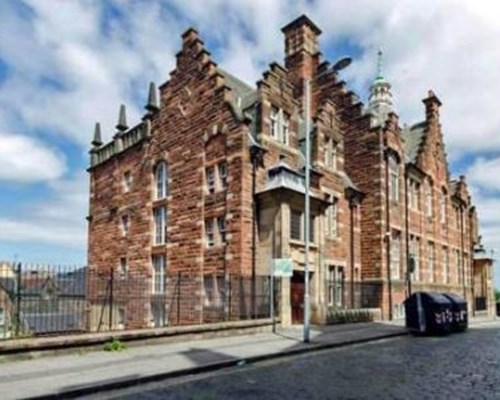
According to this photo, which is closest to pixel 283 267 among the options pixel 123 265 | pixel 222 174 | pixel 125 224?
pixel 222 174

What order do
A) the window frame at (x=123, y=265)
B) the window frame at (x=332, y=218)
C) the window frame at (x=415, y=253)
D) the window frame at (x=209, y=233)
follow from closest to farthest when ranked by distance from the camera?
1. the window frame at (x=209, y=233)
2. the window frame at (x=332, y=218)
3. the window frame at (x=123, y=265)
4. the window frame at (x=415, y=253)

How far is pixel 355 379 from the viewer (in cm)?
1136

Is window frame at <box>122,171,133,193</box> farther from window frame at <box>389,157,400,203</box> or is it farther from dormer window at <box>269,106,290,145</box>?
window frame at <box>389,157,400,203</box>

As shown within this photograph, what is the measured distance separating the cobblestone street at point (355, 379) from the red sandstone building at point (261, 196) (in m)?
7.99

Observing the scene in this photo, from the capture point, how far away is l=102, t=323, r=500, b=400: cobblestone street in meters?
9.74

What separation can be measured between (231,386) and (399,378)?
3.58 m

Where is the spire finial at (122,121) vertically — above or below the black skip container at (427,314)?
above

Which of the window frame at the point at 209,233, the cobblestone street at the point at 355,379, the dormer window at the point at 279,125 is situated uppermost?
the dormer window at the point at 279,125

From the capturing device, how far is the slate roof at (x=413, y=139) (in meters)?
38.6

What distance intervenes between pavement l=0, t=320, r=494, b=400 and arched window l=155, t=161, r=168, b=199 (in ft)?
42.4

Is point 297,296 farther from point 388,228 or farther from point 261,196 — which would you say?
point 388,228

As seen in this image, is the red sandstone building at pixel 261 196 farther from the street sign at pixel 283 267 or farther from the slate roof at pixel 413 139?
the street sign at pixel 283 267

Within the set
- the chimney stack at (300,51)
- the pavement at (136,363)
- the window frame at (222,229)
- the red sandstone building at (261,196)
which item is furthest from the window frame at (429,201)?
the pavement at (136,363)

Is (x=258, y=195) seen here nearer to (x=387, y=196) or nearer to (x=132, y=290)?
(x=132, y=290)
